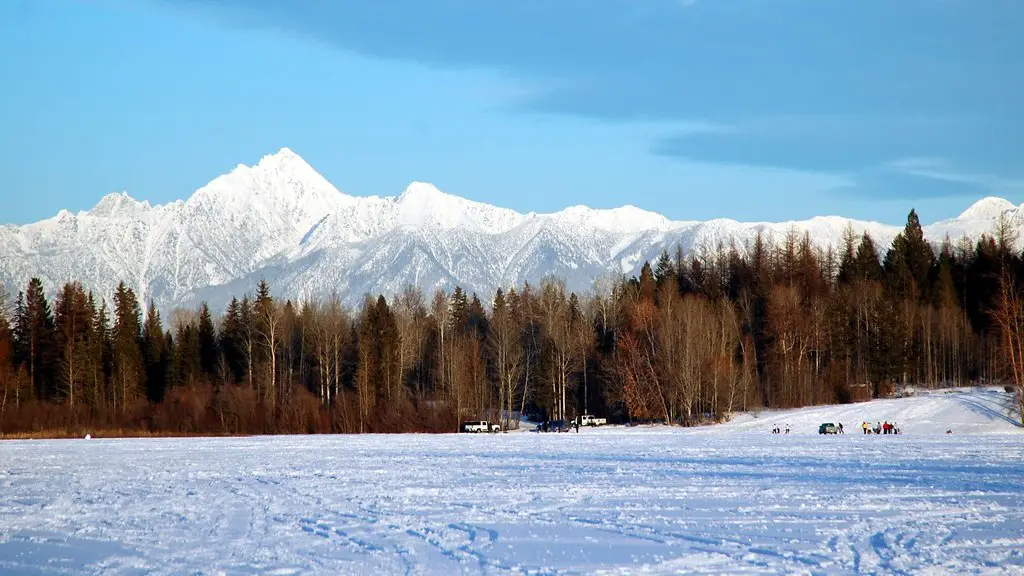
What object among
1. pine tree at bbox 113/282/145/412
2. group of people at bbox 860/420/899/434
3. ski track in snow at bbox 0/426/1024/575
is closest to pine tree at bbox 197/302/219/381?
pine tree at bbox 113/282/145/412

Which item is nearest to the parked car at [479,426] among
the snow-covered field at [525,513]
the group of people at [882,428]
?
the group of people at [882,428]

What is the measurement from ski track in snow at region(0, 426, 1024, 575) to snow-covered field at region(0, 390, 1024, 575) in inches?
2.6

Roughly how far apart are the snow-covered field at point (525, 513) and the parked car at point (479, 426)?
102 feet

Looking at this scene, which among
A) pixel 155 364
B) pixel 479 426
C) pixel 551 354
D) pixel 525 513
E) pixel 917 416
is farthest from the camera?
pixel 155 364

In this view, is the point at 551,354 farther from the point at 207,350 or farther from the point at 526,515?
the point at 526,515

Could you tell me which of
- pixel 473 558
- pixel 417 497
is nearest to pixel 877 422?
pixel 417 497

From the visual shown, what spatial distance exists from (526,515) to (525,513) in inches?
11.8

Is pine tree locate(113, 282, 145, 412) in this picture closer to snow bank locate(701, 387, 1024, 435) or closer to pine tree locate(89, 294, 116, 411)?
pine tree locate(89, 294, 116, 411)

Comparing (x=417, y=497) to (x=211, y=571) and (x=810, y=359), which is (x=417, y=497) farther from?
(x=810, y=359)

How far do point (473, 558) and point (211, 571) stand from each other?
4077mm

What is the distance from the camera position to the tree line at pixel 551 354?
71.2m

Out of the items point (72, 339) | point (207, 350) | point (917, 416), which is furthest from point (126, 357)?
point (917, 416)

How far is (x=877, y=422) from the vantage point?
59125mm

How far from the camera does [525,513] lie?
65.9ft
